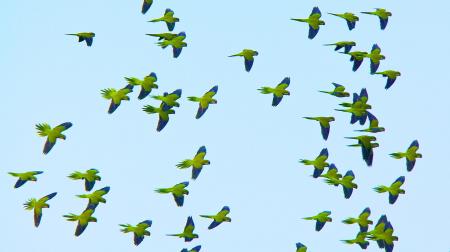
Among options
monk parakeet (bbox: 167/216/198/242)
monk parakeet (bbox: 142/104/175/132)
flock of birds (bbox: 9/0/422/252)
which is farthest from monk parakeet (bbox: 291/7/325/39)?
monk parakeet (bbox: 167/216/198/242)

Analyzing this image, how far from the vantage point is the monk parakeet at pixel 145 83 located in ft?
268

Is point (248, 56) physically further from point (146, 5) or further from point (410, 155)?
point (410, 155)

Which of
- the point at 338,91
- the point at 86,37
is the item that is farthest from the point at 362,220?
the point at 86,37

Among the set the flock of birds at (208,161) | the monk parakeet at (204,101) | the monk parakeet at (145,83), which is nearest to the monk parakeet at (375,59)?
the flock of birds at (208,161)

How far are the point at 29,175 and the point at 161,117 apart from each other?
7.12 m

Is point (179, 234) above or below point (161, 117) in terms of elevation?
below

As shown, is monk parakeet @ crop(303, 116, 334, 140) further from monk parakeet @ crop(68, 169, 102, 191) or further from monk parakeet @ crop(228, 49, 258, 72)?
monk parakeet @ crop(68, 169, 102, 191)

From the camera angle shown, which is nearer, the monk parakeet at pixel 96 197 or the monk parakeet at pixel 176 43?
the monk parakeet at pixel 96 197

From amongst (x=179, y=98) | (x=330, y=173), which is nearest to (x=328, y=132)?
(x=330, y=173)

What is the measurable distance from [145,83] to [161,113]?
1.70 m

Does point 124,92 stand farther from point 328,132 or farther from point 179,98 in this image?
point 328,132

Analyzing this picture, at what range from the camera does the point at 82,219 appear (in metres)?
81.1

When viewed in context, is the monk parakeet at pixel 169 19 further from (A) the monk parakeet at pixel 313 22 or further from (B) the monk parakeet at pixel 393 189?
(B) the monk parakeet at pixel 393 189

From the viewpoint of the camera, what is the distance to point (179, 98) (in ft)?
270
